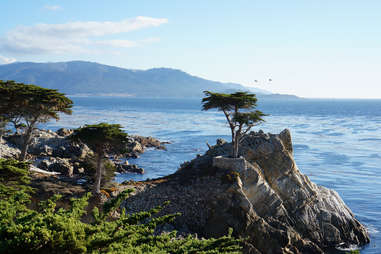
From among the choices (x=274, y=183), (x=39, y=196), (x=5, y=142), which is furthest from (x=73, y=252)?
(x=5, y=142)

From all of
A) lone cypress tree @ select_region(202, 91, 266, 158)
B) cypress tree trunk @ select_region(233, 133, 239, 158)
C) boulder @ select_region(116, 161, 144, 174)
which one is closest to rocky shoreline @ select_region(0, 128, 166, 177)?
boulder @ select_region(116, 161, 144, 174)

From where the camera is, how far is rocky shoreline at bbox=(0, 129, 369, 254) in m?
23.8

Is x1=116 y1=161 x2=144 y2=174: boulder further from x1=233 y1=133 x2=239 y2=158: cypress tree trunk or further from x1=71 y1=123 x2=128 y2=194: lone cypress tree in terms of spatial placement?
x1=71 y1=123 x2=128 y2=194: lone cypress tree

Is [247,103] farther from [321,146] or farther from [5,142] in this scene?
[321,146]

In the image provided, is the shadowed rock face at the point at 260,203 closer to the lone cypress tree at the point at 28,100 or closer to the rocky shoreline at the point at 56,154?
the lone cypress tree at the point at 28,100

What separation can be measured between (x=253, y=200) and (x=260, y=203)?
1.76ft

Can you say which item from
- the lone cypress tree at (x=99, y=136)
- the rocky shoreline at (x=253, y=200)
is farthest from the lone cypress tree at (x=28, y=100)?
the lone cypress tree at (x=99, y=136)

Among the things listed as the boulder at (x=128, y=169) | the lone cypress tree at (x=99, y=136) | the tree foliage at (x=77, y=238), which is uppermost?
the lone cypress tree at (x=99, y=136)

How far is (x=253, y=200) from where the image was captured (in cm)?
2594

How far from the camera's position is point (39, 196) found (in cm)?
2302

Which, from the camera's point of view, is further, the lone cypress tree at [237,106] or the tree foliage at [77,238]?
the lone cypress tree at [237,106]

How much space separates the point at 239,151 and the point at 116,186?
34.7ft

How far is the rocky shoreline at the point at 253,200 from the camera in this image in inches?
939

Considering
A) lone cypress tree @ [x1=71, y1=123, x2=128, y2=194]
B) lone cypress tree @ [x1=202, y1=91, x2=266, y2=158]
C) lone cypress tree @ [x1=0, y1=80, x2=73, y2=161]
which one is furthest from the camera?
lone cypress tree @ [x1=202, y1=91, x2=266, y2=158]
